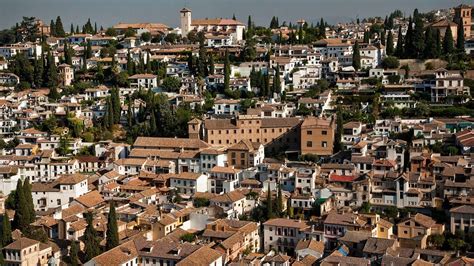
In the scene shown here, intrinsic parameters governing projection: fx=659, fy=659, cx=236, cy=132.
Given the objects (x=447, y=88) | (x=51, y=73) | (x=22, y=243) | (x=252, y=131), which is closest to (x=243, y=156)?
(x=252, y=131)

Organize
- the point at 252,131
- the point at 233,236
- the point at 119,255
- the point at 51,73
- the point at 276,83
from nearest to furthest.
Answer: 1. the point at 119,255
2. the point at 233,236
3. the point at 252,131
4. the point at 276,83
5. the point at 51,73

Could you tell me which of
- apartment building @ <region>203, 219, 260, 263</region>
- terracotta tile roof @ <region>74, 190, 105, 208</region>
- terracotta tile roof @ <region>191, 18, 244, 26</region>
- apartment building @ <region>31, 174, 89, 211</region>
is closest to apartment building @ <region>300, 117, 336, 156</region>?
apartment building @ <region>203, 219, 260, 263</region>

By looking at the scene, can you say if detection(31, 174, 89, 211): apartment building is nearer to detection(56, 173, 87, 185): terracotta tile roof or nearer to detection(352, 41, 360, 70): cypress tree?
detection(56, 173, 87, 185): terracotta tile roof

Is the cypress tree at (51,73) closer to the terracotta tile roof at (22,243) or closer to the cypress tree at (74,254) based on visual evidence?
the terracotta tile roof at (22,243)

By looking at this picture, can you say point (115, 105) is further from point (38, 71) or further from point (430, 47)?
point (430, 47)

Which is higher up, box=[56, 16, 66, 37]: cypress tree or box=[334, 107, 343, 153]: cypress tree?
box=[56, 16, 66, 37]: cypress tree

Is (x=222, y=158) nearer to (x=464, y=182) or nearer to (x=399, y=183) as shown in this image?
(x=399, y=183)

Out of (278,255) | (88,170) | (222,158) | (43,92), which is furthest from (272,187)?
(43,92)
